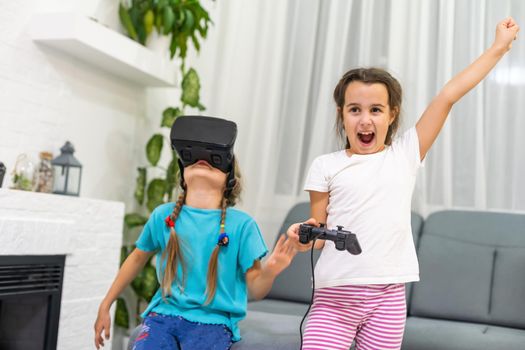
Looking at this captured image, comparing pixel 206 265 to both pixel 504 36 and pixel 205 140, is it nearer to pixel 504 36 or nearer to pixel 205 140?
pixel 205 140

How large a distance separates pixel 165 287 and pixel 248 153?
1623 mm

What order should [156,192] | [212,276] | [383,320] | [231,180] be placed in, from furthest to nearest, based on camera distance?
[156,192]
[231,180]
[212,276]
[383,320]

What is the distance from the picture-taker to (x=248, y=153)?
10.8 feet

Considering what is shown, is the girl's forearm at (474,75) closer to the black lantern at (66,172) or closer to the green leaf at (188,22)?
the black lantern at (66,172)

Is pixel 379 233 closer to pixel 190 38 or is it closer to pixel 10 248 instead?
pixel 10 248

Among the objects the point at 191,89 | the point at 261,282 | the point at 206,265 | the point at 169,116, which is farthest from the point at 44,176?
the point at 261,282

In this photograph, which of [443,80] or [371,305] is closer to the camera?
[371,305]

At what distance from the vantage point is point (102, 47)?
289 centimetres

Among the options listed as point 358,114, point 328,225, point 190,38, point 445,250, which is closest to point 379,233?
point 328,225

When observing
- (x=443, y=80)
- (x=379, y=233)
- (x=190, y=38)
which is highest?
(x=190, y=38)

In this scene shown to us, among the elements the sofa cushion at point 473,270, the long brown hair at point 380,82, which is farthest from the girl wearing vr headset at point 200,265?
the sofa cushion at point 473,270

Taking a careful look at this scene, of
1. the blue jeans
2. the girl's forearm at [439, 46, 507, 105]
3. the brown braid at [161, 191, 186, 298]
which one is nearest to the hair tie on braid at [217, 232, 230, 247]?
the brown braid at [161, 191, 186, 298]

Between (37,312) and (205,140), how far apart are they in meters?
1.35

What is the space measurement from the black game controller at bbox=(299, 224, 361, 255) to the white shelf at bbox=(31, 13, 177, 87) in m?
1.75
